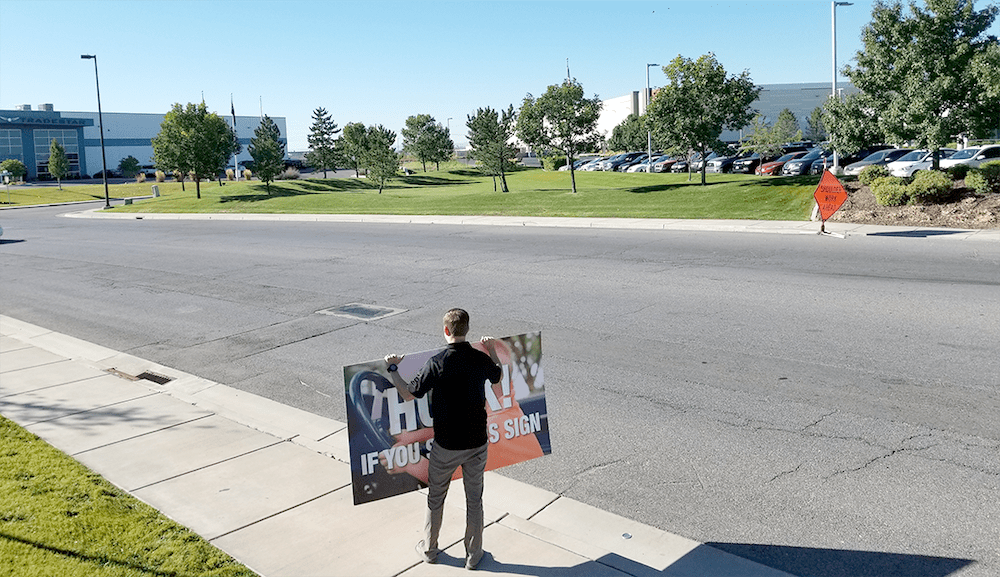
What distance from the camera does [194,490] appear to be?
234 inches

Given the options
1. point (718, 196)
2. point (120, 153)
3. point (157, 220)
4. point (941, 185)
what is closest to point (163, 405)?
point (941, 185)

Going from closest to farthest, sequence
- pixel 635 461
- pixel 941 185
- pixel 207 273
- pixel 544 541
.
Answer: pixel 544 541, pixel 635 461, pixel 207 273, pixel 941 185

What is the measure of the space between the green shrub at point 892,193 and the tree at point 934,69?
131 cm

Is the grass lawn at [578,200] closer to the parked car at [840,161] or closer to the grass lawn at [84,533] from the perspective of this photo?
the parked car at [840,161]

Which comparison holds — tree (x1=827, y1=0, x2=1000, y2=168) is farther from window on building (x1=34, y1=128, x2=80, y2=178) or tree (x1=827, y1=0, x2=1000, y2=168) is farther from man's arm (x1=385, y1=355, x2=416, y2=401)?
window on building (x1=34, y1=128, x2=80, y2=178)

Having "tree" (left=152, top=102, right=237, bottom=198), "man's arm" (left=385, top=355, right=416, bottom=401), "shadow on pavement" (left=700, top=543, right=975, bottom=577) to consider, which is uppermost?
"tree" (left=152, top=102, right=237, bottom=198)

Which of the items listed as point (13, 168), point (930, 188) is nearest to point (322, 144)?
point (13, 168)

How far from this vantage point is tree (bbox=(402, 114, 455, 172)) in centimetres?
7681

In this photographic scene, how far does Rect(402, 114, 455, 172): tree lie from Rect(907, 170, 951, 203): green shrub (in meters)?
58.8

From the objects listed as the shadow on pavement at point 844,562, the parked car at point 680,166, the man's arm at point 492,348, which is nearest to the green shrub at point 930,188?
the shadow on pavement at point 844,562

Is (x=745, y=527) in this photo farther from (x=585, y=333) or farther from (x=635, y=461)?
(x=585, y=333)

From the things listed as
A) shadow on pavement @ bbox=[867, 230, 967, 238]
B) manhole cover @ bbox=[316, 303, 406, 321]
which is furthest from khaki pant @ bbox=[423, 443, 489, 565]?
shadow on pavement @ bbox=[867, 230, 967, 238]

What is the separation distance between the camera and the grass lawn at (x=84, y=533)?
4.69 m

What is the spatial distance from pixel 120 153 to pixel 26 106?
13242 millimetres
